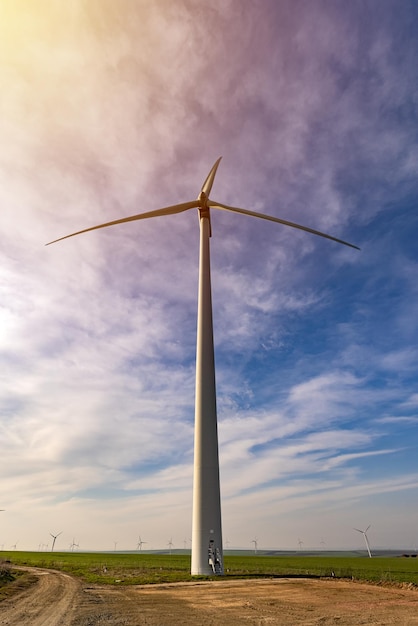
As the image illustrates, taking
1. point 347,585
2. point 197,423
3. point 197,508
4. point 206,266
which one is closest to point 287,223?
point 206,266

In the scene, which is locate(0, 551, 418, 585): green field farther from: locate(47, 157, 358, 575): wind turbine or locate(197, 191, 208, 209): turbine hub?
locate(197, 191, 208, 209): turbine hub

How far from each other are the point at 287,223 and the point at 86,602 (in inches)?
1681

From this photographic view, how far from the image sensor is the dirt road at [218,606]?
1795 cm

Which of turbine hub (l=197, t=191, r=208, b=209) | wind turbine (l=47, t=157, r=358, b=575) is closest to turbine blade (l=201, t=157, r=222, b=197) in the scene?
turbine hub (l=197, t=191, r=208, b=209)

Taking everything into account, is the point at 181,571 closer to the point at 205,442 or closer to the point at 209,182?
the point at 205,442

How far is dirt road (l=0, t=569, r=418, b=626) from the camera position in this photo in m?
18.0

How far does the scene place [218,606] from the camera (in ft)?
71.2

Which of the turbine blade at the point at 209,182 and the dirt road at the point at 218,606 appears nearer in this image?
the dirt road at the point at 218,606

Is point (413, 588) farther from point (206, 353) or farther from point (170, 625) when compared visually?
point (206, 353)

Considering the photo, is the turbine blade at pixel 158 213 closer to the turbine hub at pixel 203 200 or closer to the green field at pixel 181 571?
the turbine hub at pixel 203 200

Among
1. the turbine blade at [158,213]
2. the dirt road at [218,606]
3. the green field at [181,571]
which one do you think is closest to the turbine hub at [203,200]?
the turbine blade at [158,213]

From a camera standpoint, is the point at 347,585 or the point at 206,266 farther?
the point at 206,266

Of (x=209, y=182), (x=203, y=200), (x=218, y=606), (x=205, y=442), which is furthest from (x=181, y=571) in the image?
(x=209, y=182)

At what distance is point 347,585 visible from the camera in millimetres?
30422
